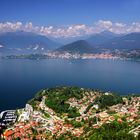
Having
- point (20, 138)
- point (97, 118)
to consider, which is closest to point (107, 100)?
point (97, 118)

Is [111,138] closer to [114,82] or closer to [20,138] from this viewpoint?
[20,138]

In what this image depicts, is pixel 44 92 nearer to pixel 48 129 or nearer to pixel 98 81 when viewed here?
pixel 48 129

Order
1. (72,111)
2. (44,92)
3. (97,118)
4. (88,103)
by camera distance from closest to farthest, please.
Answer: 1. (97,118)
2. (72,111)
3. (88,103)
4. (44,92)

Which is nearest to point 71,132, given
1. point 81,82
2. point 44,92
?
point 44,92

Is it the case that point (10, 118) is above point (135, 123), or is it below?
below

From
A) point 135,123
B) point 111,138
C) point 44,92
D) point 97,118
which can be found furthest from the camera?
point 44,92

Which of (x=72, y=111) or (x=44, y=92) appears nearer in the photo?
(x=72, y=111)
